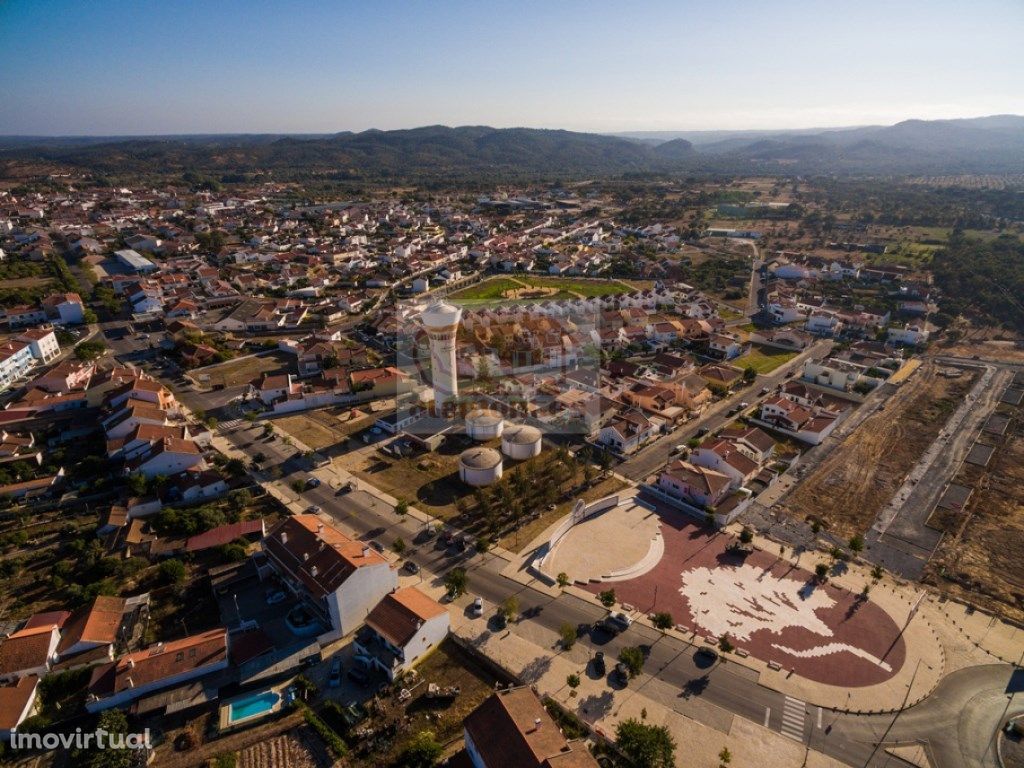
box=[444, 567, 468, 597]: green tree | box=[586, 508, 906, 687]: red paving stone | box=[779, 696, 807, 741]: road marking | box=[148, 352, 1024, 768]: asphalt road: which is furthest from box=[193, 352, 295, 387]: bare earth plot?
box=[779, 696, 807, 741]: road marking

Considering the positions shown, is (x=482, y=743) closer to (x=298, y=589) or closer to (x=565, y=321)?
(x=298, y=589)

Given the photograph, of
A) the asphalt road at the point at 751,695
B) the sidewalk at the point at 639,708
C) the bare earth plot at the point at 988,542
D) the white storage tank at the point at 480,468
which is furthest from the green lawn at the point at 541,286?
the sidewalk at the point at 639,708

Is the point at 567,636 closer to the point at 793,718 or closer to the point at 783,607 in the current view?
the point at 793,718

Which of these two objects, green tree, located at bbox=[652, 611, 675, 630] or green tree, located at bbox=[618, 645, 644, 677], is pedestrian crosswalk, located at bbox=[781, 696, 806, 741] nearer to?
green tree, located at bbox=[652, 611, 675, 630]

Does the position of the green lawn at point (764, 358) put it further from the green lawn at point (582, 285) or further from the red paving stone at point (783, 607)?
the red paving stone at point (783, 607)

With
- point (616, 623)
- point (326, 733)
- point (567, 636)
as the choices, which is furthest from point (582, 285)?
point (326, 733)

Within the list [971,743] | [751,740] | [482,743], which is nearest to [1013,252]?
[971,743]
